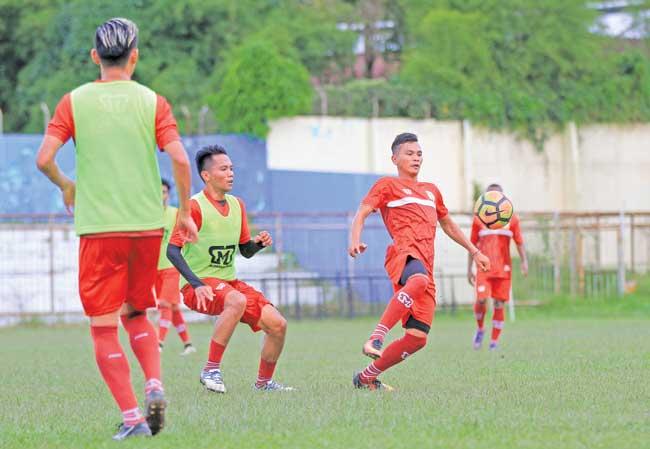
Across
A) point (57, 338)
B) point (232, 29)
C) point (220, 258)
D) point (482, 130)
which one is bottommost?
point (57, 338)

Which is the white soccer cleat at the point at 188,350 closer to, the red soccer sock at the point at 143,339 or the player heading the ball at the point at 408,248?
the player heading the ball at the point at 408,248

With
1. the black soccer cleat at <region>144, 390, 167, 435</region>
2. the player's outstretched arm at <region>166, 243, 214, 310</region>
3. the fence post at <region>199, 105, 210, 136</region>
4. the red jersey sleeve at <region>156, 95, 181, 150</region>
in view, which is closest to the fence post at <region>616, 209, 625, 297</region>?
the fence post at <region>199, 105, 210, 136</region>

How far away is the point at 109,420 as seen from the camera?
8094 millimetres

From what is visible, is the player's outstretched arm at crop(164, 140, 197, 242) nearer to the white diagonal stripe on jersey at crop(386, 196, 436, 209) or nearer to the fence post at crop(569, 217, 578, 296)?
the white diagonal stripe on jersey at crop(386, 196, 436, 209)

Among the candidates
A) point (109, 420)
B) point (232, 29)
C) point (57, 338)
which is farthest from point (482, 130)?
point (109, 420)

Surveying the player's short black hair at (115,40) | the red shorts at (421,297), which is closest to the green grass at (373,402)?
the red shorts at (421,297)

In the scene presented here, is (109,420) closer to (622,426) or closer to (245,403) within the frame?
(245,403)

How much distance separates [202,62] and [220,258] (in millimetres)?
28823

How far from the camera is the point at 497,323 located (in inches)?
645

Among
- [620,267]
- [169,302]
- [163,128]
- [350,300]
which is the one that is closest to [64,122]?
[163,128]

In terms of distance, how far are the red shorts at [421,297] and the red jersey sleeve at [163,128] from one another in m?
3.44

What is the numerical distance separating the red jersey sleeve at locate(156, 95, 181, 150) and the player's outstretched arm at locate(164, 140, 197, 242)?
4cm

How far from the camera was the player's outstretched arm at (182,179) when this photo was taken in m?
6.83

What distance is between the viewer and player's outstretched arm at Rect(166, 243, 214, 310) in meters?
8.19
